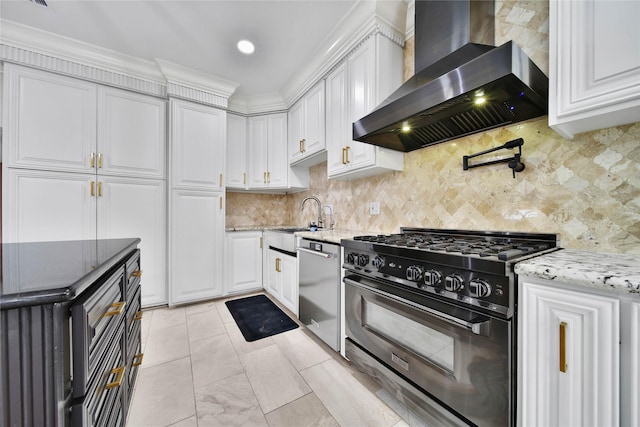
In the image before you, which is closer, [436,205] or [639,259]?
[639,259]

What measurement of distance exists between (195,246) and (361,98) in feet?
7.58

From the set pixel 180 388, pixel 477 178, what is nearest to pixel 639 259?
pixel 477 178

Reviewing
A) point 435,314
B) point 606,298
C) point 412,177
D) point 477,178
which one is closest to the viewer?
point 606,298

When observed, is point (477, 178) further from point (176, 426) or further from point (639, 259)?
point (176, 426)

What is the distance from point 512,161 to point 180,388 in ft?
7.76

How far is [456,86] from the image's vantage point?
112cm

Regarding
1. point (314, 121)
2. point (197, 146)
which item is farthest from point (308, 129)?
point (197, 146)

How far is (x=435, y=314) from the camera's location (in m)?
1.04

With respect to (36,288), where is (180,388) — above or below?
below

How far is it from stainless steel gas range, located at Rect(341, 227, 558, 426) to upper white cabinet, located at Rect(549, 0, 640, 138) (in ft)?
1.91

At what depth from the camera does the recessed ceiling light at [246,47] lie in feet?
7.13

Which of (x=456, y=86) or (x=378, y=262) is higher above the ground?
(x=456, y=86)

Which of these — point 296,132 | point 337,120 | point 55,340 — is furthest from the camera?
point 296,132

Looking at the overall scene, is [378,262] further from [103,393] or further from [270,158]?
[270,158]
